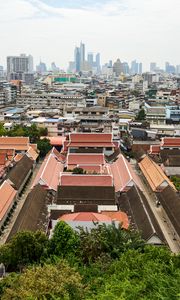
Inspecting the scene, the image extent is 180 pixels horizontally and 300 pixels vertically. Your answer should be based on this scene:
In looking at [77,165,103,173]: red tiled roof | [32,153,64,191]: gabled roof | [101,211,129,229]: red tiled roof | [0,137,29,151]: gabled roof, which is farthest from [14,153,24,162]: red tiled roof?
[101,211,129,229]: red tiled roof

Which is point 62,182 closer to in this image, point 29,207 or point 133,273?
point 29,207

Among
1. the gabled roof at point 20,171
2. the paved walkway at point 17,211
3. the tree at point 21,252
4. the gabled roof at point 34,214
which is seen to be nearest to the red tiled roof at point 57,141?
the paved walkway at point 17,211

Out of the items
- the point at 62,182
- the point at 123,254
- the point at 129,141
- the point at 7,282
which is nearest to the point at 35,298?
the point at 7,282

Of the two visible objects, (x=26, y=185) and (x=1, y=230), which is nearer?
Answer: (x=1, y=230)

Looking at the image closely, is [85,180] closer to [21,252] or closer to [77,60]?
[21,252]

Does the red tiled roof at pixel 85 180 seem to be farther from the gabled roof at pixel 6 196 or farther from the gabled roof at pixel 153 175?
the gabled roof at pixel 6 196
